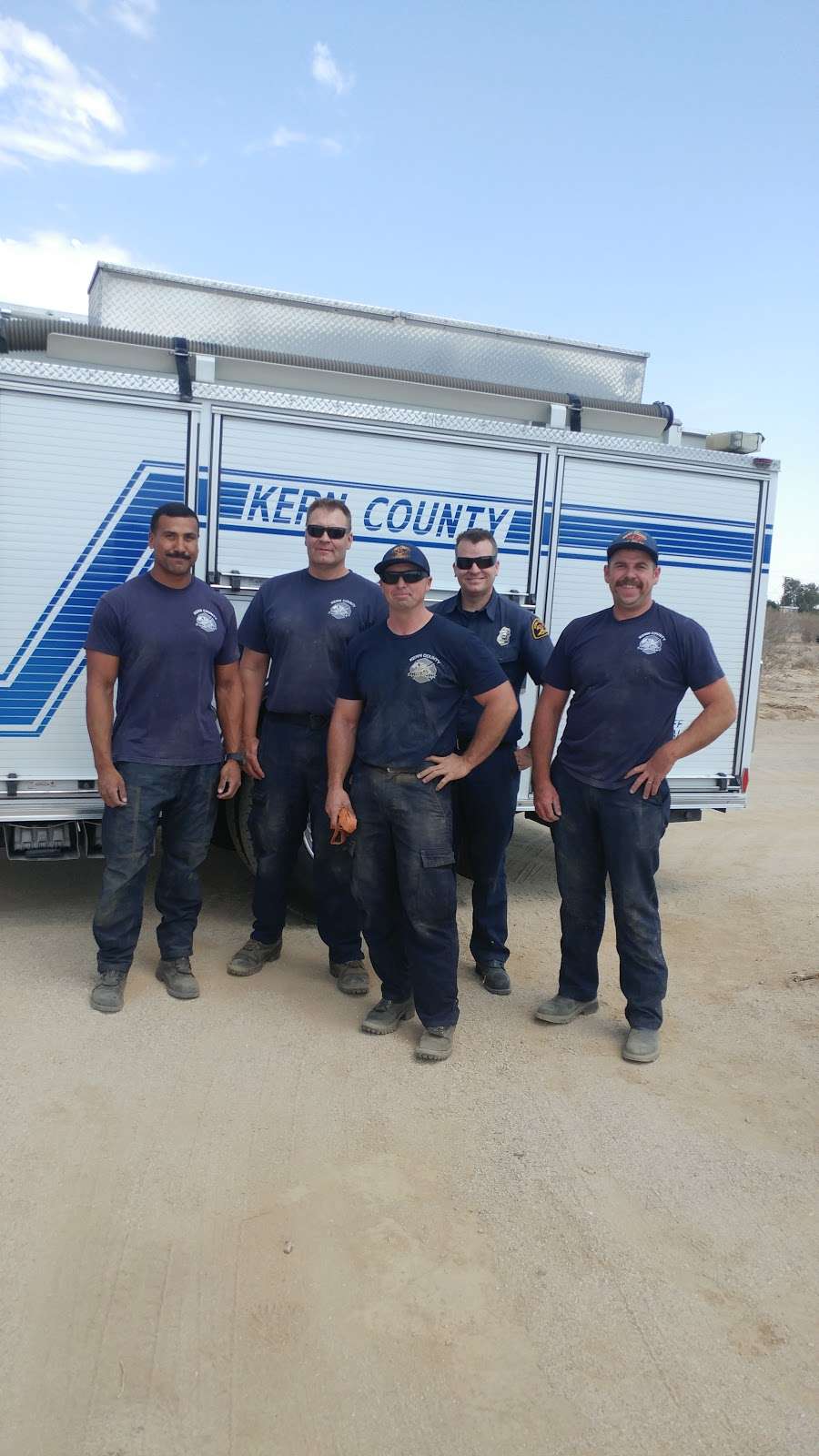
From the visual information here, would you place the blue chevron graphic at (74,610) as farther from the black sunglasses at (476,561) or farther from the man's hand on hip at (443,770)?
the man's hand on hip at (443,770)

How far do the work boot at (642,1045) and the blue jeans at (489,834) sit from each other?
80cm

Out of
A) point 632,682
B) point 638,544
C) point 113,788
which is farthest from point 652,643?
point 113,788

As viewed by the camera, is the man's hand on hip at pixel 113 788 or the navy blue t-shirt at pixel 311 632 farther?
the navy blue t-shirt at pixel 311 632

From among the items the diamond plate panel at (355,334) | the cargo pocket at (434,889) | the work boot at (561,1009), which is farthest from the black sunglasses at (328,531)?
the work boot at (561,1009)

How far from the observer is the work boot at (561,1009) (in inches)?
170

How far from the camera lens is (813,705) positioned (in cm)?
1858

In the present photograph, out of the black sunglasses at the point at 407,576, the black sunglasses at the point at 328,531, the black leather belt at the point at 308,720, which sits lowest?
the black leather belt at the point at 308,720

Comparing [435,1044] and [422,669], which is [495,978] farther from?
[422,669]

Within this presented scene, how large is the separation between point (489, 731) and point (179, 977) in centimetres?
173

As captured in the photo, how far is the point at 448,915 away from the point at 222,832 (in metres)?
1.97

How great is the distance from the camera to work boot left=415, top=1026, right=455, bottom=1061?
3.92 m

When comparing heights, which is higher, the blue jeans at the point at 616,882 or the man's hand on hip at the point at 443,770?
the man's hand on hip at the point at 443,770

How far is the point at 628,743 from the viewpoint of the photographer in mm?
4035

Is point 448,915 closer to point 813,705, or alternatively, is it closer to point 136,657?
point 136,657
